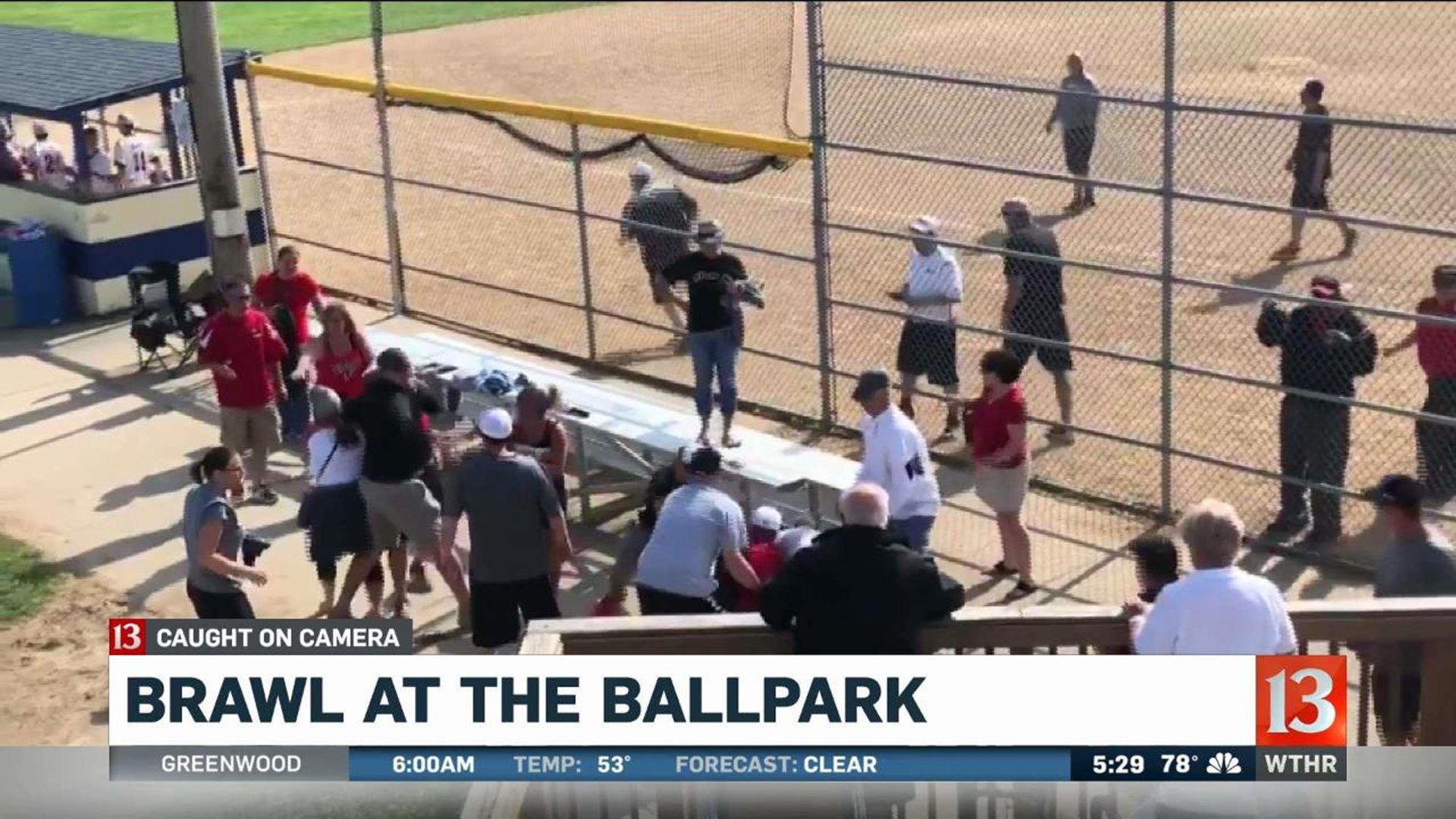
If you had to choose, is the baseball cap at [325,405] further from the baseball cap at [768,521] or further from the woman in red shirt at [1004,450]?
the woman in red shirt at [1004,450]

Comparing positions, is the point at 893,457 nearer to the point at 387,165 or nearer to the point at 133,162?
the point at 387,165

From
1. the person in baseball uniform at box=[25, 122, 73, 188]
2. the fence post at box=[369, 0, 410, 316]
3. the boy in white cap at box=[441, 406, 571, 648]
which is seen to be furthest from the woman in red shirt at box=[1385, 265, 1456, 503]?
the person in baseball uniform at box=[25, 122, 73, 188]

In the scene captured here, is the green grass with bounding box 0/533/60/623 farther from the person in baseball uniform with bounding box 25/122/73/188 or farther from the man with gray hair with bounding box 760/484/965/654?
the person in baseball uniform with bounding box 25/122/73/188

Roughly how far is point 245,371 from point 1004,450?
506 cm

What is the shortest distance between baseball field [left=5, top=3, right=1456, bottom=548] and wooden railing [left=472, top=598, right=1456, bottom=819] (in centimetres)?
413

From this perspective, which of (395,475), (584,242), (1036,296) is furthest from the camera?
(584,242)

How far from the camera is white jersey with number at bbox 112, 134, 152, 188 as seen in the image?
18.2 meters

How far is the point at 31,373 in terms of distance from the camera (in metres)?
16.2

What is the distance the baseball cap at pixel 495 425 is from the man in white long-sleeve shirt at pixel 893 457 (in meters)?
1.76

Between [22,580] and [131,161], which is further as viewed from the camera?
[131,161]

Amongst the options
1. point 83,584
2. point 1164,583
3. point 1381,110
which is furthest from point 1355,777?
point 1381,110

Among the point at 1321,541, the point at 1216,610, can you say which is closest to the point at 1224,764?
the point at 1216,610

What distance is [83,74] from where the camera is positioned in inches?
714

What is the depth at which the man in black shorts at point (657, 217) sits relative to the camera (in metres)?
14.5
